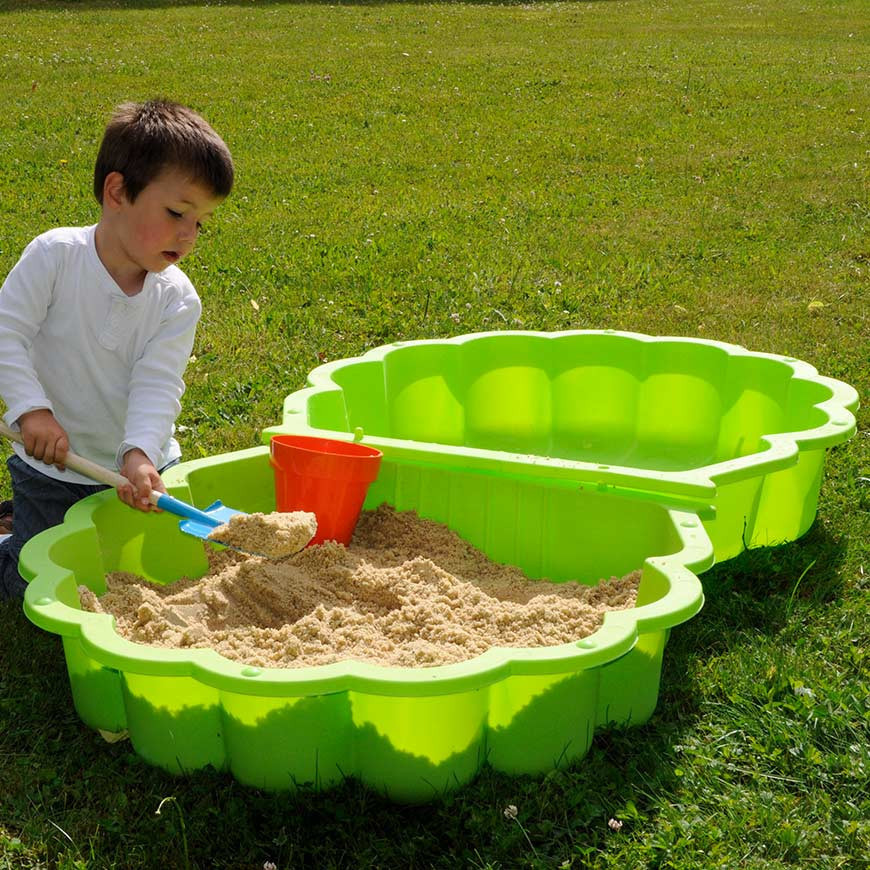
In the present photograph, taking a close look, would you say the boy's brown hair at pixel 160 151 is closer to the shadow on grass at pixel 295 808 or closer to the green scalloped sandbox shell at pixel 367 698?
the green scalloped sandbox shell at pixel 367 698

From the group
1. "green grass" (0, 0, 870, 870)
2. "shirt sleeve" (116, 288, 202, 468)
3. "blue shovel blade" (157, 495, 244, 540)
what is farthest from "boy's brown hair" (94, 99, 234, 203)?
"green grass" (0, 0, 870, 870)

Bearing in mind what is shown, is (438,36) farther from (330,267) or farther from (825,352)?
(825,352)

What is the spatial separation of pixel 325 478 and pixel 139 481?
409 mm

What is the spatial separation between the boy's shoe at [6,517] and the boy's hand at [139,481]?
56 cm

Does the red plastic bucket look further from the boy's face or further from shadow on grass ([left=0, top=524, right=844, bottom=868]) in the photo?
shadow on grass ([left=0, top=524, right=844, bottom=868])

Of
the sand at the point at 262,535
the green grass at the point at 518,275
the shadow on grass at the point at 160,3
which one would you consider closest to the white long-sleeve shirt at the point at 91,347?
the sand at the point at 262,535

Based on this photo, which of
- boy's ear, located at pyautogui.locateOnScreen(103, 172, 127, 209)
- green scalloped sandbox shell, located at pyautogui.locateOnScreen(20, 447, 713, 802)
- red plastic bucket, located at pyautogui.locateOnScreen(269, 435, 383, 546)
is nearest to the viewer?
green scalloped sandbox shell, located at pyautogui.locateOnScreen(20, 447, 713, 802)

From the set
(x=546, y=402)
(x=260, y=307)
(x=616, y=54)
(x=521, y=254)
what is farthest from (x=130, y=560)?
(x=616, y=54)

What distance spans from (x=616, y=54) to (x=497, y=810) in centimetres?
1016

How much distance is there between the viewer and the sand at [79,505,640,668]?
6.86ft

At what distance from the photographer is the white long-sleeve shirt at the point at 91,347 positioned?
7.70 ft

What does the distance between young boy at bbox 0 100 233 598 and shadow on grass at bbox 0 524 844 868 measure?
532 mm

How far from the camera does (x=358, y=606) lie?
90.0 inches

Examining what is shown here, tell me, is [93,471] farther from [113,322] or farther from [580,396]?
[580,396]
